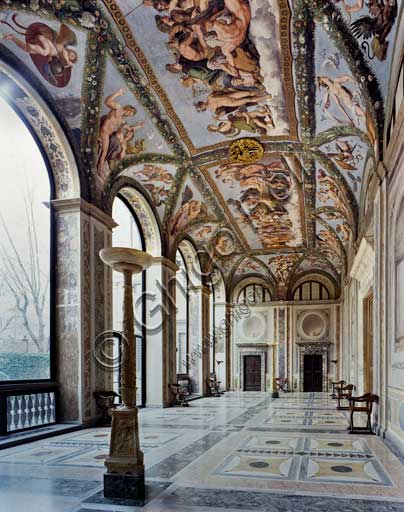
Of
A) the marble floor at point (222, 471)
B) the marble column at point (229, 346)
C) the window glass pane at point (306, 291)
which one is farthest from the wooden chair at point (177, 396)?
the window glass pane at point (306, 291)

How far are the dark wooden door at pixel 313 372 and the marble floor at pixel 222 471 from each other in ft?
53.9

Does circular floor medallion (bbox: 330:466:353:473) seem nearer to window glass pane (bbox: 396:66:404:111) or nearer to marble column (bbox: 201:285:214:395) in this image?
window glass pane (bbox: 396:66:404:111)

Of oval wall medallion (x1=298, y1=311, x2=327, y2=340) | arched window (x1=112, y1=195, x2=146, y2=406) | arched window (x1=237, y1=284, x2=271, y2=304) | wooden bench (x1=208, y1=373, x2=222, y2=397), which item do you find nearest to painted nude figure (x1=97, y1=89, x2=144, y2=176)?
arched window (x1=112, y1=195, x2=146, y2=406)

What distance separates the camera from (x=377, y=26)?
310 inches

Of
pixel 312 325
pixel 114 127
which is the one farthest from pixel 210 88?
pixel 312 325

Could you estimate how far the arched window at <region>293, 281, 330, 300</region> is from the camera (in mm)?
27938

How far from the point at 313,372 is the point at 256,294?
17.0ft

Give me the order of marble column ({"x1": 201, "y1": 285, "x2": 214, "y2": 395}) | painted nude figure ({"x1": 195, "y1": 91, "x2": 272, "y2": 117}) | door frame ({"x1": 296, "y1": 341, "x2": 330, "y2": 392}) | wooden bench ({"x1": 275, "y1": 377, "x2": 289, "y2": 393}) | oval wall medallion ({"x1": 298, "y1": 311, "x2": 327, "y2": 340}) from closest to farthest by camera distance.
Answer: painted nude figure ({"x1": 195, "y1": 91, "x2": 272, "y2": 117}), marble column ({"x1": 201, "y1": 285, "x2": 214, "y2": 395}), wooden bench ({"x1": 275, "y1": 377, "x2": 289, "y2": 393}), door frame ({"x1": 296, "y1": 341, "x2": 330, "y2": 392}), oval wall medallion ({"x1": 298, "y1": 311, "x2": 327, "y2": 340})

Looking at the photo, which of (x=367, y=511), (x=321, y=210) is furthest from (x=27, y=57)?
(x=321, y=210)

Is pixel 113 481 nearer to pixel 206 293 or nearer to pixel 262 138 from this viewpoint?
pixel 262 138

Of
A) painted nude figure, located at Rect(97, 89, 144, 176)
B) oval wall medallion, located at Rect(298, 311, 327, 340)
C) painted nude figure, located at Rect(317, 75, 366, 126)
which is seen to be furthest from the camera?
oval wall medallion, located at Rect(298, 311, 327, 340)

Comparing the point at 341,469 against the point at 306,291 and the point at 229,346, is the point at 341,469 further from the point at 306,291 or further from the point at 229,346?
the point at 306,291

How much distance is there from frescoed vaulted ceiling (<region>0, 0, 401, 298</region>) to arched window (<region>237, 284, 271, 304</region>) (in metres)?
12.1

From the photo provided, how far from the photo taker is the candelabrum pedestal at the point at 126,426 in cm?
545
